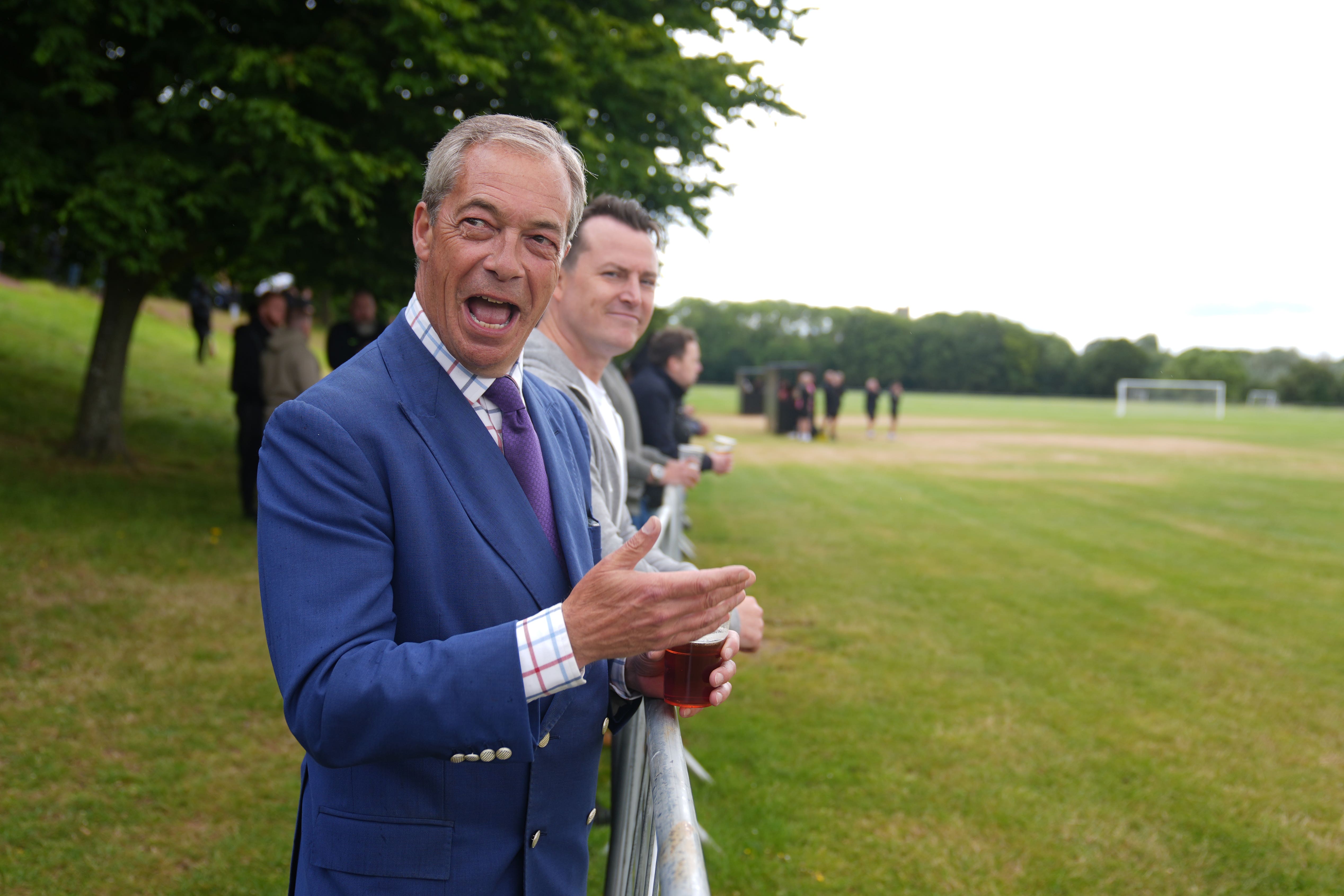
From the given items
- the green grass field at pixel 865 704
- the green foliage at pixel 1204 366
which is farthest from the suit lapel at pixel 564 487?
the green foliage at pixel 1204 366

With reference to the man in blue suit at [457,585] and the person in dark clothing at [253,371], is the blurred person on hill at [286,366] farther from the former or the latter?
the man in blue suit at [457,585]

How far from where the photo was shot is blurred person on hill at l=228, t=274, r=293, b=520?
9133 mm

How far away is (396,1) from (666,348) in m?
3.84

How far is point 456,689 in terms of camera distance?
128 cm

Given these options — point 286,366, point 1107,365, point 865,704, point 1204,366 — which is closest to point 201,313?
point 286,366

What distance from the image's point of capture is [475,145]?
1596 millimetres

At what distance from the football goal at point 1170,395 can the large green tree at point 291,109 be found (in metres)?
56.3

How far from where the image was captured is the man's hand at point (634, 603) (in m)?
1.30

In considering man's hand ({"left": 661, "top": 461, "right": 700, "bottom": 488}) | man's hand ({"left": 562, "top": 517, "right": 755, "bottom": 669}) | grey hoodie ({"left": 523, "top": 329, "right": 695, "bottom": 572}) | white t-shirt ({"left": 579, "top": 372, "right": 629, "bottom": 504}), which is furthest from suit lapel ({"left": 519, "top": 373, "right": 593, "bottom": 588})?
man's hand ({"left": 661, "top": 461, "right": 700, "bottom": 488})

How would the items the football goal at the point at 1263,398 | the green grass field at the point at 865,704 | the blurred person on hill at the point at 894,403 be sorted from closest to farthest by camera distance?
the green grass field at the point at 865,704 → the blurred person on hill at the point at 894,403 → the football goal at the point at 1263,398

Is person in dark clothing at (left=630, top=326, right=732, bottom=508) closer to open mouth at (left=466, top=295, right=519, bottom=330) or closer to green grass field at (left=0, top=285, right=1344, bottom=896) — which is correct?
green grass field at (left=0, top=285, right=1344, bottom=896)

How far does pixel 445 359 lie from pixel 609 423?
1.25m

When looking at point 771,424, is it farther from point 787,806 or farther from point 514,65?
point 787,806

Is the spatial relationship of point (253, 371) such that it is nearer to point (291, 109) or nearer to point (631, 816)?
point (291, 109)
